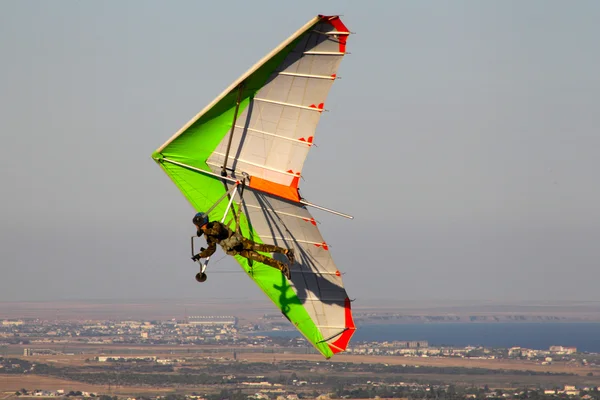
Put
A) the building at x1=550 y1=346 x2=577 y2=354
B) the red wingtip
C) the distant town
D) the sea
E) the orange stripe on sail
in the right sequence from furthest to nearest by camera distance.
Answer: the sea → the building at x1=550 y1=346 x2=577 y2=354 → the distant town → the red wingtip → the orange stripe on sail

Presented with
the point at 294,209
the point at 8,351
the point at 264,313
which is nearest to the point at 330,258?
the point at 294,209

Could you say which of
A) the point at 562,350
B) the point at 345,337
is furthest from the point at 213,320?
the point at 345,337

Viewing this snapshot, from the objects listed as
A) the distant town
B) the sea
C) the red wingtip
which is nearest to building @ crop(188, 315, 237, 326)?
the distant town

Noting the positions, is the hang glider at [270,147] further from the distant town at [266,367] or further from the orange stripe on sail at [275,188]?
the distant town at [266,367]

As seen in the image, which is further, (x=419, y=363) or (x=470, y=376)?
(x=419, y=363)

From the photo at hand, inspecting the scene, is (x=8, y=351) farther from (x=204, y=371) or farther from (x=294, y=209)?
(x=294, y=209)

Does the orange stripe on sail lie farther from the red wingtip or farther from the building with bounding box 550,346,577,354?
the building with bounding box 550,346,577,354

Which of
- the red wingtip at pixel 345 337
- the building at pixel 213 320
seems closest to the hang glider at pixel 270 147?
the red wingtip at pixel 345 337
